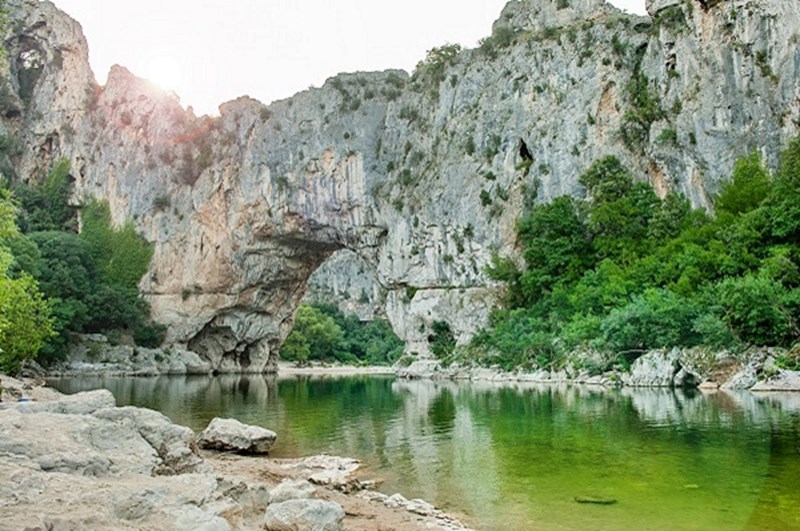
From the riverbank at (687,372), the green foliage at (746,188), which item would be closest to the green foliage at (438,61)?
the green foliage at (746,188)

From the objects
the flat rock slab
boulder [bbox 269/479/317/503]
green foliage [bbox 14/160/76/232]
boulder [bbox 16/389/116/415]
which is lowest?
the flat rock slab

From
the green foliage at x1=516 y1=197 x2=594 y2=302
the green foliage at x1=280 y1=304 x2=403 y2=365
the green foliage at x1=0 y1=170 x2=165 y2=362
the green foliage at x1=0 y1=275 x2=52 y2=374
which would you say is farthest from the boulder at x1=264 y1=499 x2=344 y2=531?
the green foliage at x1=280 y1=304 x2=403 y2=365

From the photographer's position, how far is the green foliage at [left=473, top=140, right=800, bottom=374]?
2614cm

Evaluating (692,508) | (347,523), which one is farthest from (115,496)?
(692,508)

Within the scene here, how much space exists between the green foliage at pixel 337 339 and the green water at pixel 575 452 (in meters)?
52.2

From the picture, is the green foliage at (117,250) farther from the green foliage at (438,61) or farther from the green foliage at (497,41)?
the green foliage at (497,41)

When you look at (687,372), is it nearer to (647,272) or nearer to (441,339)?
(647,272)

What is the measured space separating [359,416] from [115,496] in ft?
53.3

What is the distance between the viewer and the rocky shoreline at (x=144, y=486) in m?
6.04

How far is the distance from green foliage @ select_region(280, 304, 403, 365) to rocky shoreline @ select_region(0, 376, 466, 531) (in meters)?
64.6

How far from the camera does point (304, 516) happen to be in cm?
759

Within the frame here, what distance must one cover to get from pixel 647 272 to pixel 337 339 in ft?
180

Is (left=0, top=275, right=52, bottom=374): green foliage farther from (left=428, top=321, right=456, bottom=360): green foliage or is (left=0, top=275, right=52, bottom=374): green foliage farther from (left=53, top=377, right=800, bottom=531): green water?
(left=428, top=321, right=456, bottom=360): green foliage

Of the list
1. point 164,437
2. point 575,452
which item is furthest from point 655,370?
point 164,437
